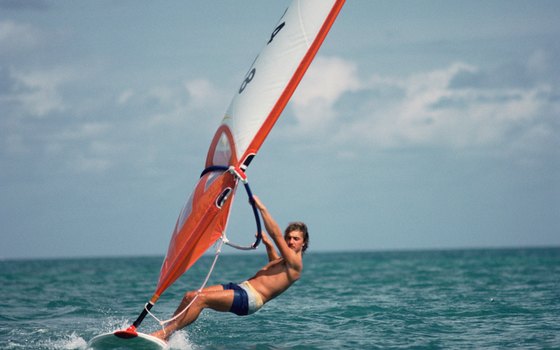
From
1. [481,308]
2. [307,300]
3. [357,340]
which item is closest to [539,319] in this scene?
[481,308]

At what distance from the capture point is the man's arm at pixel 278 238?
736cm

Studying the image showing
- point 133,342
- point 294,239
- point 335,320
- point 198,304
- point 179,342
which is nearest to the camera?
point 133,342

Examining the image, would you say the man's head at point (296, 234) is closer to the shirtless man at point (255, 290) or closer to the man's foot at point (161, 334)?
the shirtless man at point (255, 290)

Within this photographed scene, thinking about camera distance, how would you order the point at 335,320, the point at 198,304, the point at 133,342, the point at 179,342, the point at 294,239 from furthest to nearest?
the point at 335,320 → the point at 179,342 → the point at 294,239 → the point at 198,304 → the point at 133,342

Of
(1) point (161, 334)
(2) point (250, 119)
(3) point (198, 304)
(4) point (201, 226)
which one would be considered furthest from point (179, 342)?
(2) point (250, 119)

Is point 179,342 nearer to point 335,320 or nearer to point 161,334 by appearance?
point 161,334

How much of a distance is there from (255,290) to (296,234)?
0.71m

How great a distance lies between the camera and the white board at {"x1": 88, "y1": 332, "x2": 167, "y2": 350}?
750cm

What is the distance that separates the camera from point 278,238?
7504mm

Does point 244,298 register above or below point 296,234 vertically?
below

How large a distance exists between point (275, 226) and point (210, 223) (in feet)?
2.13

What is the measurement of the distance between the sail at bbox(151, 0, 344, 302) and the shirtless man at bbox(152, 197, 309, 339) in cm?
38

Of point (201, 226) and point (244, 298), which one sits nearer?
point (201, 226)

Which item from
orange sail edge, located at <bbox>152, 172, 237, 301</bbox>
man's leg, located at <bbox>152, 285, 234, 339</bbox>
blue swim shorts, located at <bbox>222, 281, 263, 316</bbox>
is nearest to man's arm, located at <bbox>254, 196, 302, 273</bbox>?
orange sail edge, located at <bbox>152, 172, 237, 301</bbox>
